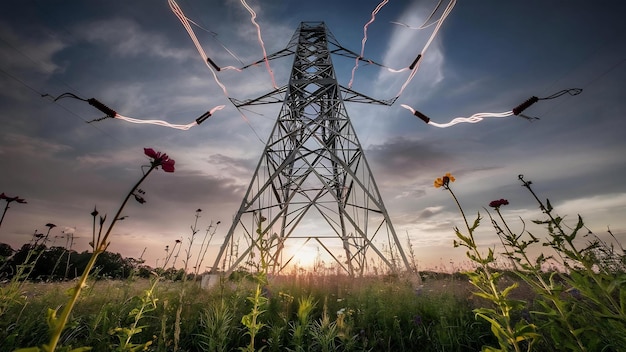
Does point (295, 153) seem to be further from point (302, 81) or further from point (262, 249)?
point (262, 249)

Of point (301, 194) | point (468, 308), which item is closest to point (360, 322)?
point (468, 308)

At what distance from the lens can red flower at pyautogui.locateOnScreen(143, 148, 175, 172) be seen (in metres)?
1.32

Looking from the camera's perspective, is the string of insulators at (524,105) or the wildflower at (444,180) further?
the string of insulators at (524,105)

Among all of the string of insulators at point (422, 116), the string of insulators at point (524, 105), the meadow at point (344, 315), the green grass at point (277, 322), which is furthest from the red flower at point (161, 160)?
the string of insulators at point (422, 116)

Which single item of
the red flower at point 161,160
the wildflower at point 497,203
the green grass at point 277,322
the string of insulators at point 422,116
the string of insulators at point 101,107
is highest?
the string of insulators at point 422,116

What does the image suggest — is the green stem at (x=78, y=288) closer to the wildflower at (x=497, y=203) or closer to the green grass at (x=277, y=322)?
the green grass at (x=277, y=322)

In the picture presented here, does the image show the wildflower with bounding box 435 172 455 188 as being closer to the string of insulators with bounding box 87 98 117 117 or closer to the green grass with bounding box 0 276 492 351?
the green grass with bounding box 0 276 492 351

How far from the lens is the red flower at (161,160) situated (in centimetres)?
132

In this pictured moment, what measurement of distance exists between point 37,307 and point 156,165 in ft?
14.7

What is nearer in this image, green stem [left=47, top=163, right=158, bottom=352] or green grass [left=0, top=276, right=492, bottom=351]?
green stem [left=47, top=163, right=158, bottom=352]

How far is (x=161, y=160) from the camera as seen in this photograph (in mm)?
1317

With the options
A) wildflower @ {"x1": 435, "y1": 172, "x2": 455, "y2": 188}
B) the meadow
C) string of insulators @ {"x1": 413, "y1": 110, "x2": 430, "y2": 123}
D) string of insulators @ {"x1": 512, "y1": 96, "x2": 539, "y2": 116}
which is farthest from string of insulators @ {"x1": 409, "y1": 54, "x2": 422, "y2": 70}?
wildflower @ {"x1": 435, "y1": 172, "x2": 455, "y2": 188}

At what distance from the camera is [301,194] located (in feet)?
29.6

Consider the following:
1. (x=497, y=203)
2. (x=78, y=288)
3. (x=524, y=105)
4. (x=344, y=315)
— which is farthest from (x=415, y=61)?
(x=78, y=288)
